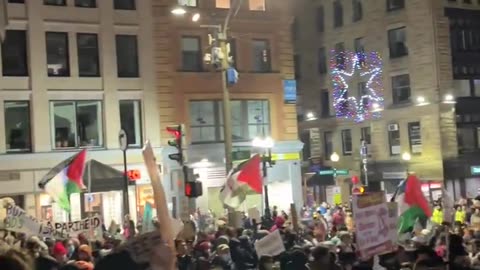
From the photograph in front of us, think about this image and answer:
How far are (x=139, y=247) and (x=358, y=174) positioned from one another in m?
42.9

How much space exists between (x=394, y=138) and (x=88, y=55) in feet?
71.9

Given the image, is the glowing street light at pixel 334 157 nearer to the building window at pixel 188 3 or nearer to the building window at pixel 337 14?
the building window at pixel 337 14

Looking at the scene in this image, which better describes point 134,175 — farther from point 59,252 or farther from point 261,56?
point 59,252

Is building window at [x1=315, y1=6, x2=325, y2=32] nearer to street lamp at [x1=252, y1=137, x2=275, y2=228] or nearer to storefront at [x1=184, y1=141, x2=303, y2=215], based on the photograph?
storefront at [x1=184, y1=141, x2=303, y2=215]

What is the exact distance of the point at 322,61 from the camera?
5128 cm

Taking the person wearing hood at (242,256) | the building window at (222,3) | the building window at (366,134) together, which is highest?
the building window at (222,3)

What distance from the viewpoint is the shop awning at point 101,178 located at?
83.5 ft

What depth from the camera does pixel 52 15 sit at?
30.2m

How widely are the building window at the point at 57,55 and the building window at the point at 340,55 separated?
23.1 metres

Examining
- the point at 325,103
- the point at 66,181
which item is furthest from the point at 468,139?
the point at 66,181

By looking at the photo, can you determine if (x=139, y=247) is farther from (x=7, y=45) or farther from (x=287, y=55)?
(x=287, y=55)

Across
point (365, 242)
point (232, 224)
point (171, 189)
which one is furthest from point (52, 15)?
point (365, 242)

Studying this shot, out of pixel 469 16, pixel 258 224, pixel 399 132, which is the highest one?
pixel 469 16

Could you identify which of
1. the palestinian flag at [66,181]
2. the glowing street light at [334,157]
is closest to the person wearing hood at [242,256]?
the palestinian flag at [66,181]
